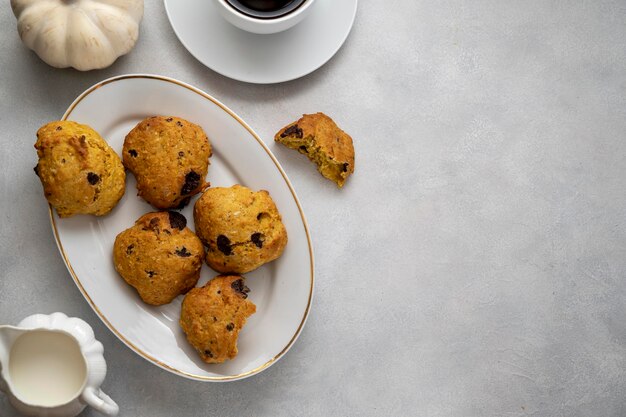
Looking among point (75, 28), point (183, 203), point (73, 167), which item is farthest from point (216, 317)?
point (75, 28)

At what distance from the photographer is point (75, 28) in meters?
1.82

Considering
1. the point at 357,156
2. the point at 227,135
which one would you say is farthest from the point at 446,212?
the point at 227,135

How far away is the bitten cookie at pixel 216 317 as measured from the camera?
1823 millimetres

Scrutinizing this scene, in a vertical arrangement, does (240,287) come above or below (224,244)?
below

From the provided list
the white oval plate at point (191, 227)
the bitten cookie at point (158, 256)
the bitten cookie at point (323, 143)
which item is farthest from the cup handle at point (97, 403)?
the bitten cookie at point (323, 143)

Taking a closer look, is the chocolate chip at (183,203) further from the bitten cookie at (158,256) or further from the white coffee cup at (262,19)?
the white coffee cup at (262,19)

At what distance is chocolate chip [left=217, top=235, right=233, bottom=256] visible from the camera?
1833 millimetres

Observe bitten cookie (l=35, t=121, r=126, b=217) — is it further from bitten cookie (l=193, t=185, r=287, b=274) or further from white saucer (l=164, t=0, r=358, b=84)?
white saucer (l=164, t=0, r=358, b=84)

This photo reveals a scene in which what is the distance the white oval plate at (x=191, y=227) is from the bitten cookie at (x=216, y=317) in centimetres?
8

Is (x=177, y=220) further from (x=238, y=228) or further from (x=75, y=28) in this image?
(x=75, y=28)

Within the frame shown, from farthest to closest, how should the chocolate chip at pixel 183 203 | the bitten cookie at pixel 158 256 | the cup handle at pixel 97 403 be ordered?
the chocolate chip at pixel 183 203 → the bitten cookie at pixel 158 256 → the cup handle at pixel 97 403

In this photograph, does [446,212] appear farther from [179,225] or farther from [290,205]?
[179,225]

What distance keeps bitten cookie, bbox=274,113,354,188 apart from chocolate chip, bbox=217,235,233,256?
381 mm

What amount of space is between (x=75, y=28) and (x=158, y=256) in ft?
2.25
